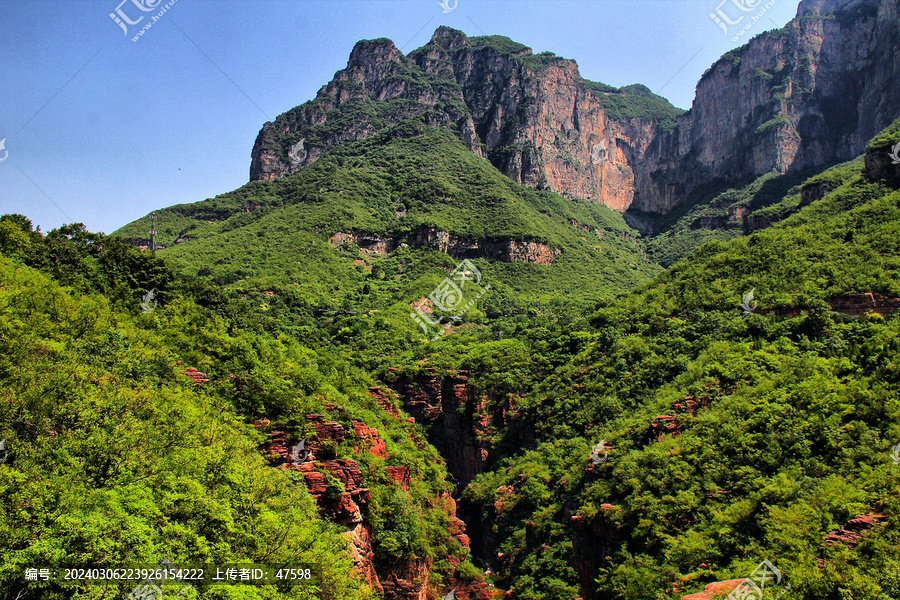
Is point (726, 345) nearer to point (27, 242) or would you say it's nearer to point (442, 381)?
point (442, 381)

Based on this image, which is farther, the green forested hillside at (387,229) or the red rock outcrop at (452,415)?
the green forested hillside at (387,229)

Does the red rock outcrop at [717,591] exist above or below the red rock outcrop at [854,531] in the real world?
below

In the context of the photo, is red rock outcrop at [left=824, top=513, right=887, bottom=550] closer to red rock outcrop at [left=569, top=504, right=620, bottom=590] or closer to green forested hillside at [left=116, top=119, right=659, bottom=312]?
red rock outcrop at [left=569, top=504, right=620, bottom=590]

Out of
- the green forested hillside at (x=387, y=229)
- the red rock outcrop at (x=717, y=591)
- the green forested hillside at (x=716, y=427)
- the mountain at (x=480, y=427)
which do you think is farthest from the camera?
the green forested hillside at (x=387, y=229)

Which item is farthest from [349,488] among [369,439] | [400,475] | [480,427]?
[480,427]

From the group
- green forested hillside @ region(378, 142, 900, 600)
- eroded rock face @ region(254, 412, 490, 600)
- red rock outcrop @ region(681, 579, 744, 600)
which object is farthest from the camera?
eroded rock face @ region(254, 412, 490, 600)

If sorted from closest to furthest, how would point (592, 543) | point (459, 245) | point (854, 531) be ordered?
1. point (854, 531)
2. point (592, 543)
3. point (459, 245)

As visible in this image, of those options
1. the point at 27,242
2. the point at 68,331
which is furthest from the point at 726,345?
the point at 27,242

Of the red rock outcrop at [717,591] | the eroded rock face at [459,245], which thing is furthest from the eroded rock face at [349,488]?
the eroded rock face at [459,245]

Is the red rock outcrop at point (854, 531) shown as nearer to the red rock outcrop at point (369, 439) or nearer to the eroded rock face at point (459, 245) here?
the red rock outcrop at point (369, 439)

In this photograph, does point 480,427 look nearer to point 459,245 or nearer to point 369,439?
point 369,439

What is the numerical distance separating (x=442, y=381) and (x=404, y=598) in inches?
1783

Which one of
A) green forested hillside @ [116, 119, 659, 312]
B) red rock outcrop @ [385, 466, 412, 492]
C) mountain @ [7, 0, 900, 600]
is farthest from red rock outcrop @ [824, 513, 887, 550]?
green forested hillside @ [116, 119, 659, 312]

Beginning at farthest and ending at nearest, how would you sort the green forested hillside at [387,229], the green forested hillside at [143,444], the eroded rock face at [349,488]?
the green forested hillside at [387,229] < the eroded rock face at [349,488] < the green forested hillside at [143,444]
